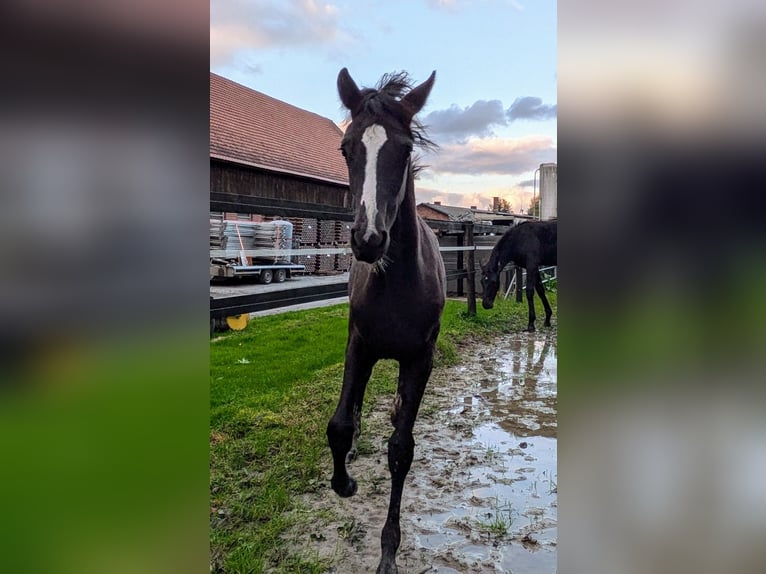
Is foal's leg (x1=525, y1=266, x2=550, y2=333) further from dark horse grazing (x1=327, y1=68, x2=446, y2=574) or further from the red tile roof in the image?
dark horse grazing (x1=327, y1=68, x2=446, y2=574)

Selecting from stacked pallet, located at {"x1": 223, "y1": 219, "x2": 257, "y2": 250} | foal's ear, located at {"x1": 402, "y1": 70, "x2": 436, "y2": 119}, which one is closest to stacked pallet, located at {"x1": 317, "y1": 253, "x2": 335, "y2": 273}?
stacked pallet, located at {"x1": 223, "y1": 219, "x2": 257, "y2": 250}

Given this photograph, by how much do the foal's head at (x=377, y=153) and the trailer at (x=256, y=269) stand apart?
3.83 meters

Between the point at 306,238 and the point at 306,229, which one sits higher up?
the point at 306,229

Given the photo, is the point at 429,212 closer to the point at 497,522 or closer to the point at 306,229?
the point at 306,229

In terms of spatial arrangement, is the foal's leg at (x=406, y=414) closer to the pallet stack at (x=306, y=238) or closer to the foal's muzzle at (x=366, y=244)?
the foal's muzzle at (x=366, y=244)

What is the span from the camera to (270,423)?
3.07m

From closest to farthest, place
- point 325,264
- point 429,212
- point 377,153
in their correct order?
point 377,153 → point 325,264 → point 429,212

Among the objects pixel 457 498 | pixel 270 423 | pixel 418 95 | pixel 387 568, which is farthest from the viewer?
pixel 270 423

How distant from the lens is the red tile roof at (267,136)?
405 inches

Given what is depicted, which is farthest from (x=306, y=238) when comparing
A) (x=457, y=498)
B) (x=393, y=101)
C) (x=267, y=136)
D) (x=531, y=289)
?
(x=393, y=101)

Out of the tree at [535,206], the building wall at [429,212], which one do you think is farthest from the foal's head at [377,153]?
the building wall at [429,212]

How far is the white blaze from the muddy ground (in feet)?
4.55
